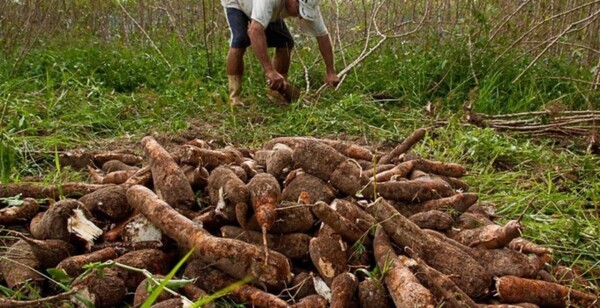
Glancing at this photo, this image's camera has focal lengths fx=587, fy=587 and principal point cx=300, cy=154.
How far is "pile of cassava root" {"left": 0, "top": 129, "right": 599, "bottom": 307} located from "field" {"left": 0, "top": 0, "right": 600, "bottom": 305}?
46 cm

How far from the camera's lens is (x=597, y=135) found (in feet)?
13.5

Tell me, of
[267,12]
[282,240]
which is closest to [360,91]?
[267,12]

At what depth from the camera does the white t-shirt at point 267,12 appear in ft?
17.7

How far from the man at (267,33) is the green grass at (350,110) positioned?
0.80ft

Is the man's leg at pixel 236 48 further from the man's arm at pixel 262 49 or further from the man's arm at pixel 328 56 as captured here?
the man's arm at pixel 328 56

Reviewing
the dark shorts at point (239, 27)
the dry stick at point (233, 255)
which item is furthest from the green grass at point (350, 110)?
the dry stick at point (233, 255)

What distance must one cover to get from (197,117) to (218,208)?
10.2ft

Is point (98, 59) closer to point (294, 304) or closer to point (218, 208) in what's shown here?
point (218, 208)

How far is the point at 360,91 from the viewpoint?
5.88 metres

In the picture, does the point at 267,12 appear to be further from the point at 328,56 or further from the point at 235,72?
the point at 328,56

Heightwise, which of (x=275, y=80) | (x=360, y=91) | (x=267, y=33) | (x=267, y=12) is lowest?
(x=360, y=91)

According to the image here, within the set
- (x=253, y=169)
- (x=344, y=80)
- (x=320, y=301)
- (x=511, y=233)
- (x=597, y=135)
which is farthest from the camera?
(x=344, y=80)

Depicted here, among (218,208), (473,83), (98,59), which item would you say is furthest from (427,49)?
(218,208)

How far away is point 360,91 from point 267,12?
4.01ft
